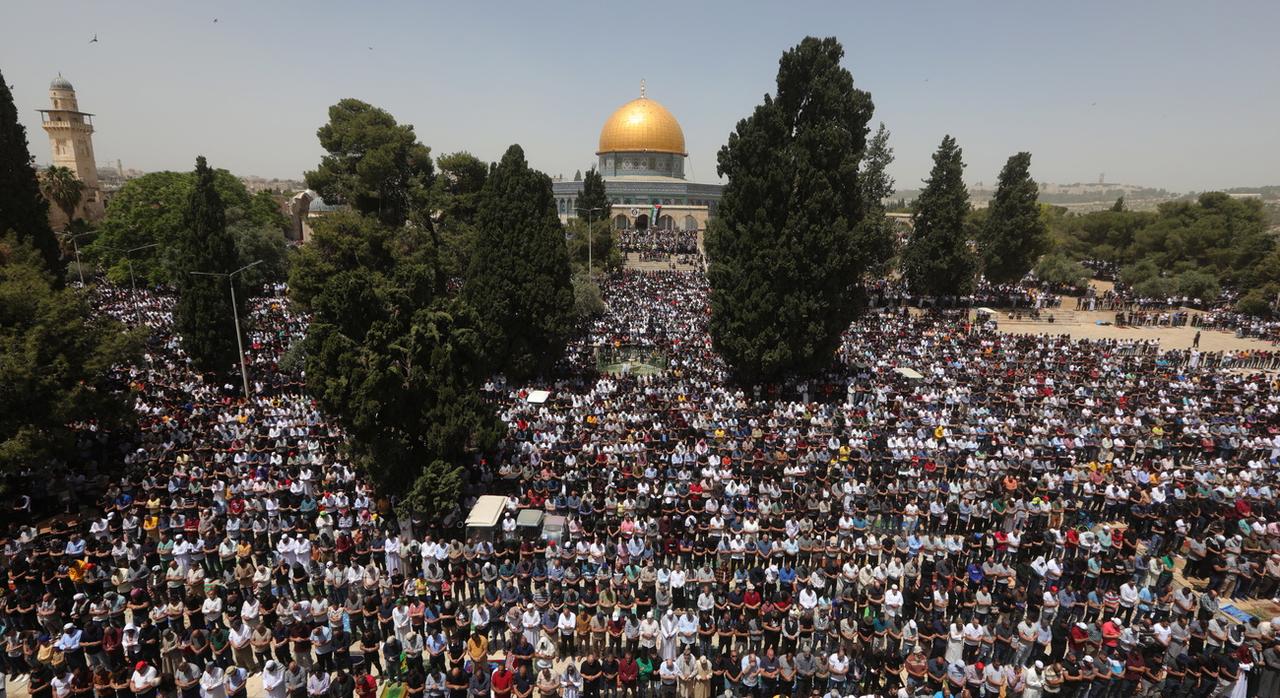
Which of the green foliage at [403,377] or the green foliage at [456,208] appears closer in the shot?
the green foliage at [403,377]

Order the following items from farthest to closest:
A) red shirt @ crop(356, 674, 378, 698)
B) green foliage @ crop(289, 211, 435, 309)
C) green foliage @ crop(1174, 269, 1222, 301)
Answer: green foliage @ crop(1174, 269, 1222, 301), green foliage @ crop(289, 211, 435, 309), red shirt @ crop(356, 674, 378, 698)

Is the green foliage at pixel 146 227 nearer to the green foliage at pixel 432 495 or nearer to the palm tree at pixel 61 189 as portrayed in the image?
the palm tree at pixel 61 189

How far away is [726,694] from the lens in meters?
9.53

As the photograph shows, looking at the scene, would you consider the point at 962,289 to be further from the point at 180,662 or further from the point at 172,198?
the point at 172,198

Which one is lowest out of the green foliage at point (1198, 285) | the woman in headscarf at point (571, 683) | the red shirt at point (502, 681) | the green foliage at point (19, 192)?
the woman in headscarf at point (571, 683)

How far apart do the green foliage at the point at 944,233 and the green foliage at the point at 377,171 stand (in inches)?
1266

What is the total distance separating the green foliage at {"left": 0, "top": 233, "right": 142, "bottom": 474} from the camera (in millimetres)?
13672

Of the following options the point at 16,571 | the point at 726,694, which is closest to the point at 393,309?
the point at 16,571

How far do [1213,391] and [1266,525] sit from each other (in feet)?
40.1

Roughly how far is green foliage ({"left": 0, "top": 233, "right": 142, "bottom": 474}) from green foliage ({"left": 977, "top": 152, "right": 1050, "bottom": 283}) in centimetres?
5034

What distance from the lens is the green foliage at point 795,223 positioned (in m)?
22.1

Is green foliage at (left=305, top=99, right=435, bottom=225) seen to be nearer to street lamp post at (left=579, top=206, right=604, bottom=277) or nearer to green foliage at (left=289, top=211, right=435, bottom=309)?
green foliage at (left=289, top=211, right=435, bottom=309)

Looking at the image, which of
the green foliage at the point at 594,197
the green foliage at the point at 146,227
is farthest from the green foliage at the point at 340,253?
the green foliage at the point at 594,197

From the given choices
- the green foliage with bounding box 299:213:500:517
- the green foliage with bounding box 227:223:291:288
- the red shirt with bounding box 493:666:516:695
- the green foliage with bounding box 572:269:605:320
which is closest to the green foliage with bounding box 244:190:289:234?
the green foliage with bounding box 227:223:291:288
